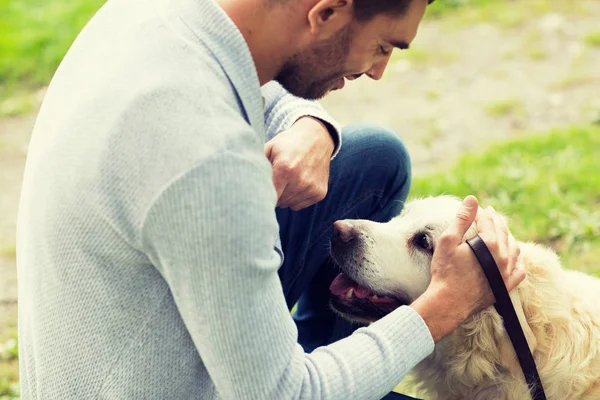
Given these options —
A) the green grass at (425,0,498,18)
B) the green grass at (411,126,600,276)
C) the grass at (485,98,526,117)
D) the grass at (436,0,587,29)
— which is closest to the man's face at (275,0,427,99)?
the green grass at (411,126,600,276)

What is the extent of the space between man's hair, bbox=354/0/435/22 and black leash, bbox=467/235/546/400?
657mm

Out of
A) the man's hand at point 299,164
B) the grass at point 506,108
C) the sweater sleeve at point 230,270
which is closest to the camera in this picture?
the sweater sleeve at point 230,270

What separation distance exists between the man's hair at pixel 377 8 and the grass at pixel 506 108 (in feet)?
11.7

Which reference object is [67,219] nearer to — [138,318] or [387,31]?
[138,318]

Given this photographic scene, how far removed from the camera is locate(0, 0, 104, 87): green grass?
584cm

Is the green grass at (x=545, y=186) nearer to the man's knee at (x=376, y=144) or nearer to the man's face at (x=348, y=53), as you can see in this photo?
the man's knee at (x=376, y=144)

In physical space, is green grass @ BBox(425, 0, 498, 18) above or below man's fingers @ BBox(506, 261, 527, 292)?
below

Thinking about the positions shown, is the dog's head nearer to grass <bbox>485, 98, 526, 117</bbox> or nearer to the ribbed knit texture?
the ribbed knit texture

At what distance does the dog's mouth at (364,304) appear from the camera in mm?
2551

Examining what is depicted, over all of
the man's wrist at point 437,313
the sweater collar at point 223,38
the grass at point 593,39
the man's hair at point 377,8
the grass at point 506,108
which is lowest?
the grass at point 593,39

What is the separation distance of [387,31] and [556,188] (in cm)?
264

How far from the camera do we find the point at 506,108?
17.3ft

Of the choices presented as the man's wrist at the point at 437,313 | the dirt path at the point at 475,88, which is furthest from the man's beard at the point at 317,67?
the dirt path at the point at 475,88

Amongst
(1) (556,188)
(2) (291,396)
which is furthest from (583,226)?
(2) (291,396)
